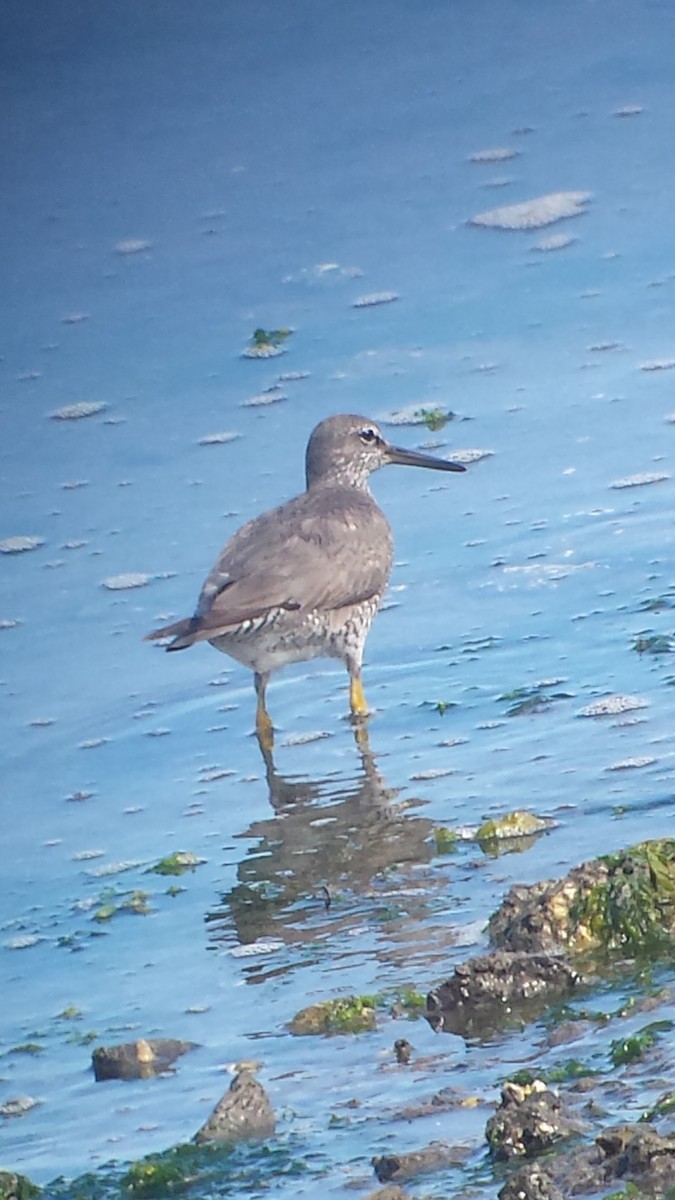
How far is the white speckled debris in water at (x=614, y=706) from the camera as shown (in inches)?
250

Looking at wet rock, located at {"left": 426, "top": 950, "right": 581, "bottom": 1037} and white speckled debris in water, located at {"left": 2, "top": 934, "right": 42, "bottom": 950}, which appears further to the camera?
white speckled debris in water, located at {"left": 2, "top": 934, "right": 42, "bottom": 950}

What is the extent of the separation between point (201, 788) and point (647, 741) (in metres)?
1.36

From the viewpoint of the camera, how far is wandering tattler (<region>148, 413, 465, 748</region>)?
7.21m

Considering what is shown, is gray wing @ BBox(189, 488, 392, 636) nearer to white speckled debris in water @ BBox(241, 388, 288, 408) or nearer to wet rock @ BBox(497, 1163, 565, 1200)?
white speckled debris in water @ BBox(241, 388, 288, 408)

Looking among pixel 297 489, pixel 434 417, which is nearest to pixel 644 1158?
pixel 297 489

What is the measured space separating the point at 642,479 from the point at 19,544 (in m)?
2.44

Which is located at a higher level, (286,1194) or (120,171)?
(120,171)

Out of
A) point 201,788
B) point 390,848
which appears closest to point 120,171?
point 201,788

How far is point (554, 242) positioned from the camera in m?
11.1

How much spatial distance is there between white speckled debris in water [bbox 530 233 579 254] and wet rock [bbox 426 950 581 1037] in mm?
6991

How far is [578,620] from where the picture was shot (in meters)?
7.24

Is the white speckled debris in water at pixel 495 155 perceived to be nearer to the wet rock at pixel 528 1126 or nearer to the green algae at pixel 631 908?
the green algae at pixel 631 908

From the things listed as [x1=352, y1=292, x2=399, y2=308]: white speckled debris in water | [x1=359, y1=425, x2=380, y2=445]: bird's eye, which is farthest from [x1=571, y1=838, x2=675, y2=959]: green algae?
[x1=352, y1=292, x2=399, y2=308]: white speckled debris in water

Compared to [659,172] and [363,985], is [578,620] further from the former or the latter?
[659,172]
